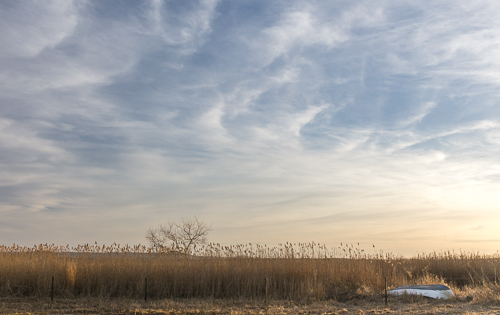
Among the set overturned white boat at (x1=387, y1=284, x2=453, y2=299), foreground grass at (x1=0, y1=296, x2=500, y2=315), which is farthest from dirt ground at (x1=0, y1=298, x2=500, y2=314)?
overturned white boat at (x1=387, y1=284, x2=453, y2=299)

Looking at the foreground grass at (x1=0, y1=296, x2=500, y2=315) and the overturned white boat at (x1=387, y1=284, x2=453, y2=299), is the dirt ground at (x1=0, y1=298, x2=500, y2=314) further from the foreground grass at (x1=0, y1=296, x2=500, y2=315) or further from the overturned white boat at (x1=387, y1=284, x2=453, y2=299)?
the overturned white boat at (x1=387, y1=284, x2=453, y2=299)

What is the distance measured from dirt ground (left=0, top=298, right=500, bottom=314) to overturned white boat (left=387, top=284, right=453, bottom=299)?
444 mm

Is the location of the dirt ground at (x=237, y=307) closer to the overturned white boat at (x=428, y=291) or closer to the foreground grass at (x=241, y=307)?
the foreground grass at (x=241, y=307)

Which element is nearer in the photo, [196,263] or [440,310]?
[440,310]

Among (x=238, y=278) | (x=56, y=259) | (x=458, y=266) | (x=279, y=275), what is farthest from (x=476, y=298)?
(x=56, y=259)

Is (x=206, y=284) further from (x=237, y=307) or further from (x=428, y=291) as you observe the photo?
(x=428, y=291)

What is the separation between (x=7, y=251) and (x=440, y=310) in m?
19.4

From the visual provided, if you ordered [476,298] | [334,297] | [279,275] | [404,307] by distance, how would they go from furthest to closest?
[279,275] → [334,297] → [476,298] → [404,307]

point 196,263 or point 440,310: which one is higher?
point 196,263

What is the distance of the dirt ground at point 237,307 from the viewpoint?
40.1 ft

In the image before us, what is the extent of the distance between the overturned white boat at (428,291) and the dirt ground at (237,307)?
0.44m

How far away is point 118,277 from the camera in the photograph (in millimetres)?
16891

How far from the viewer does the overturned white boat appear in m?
15.1

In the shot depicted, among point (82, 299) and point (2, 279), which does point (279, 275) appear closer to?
point (82, 299)
